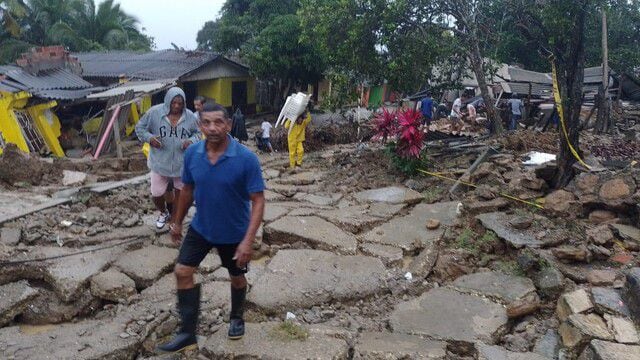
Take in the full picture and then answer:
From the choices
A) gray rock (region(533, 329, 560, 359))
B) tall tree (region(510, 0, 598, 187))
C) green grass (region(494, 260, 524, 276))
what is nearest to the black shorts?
gray rock (region(533, 329, 560, 359))

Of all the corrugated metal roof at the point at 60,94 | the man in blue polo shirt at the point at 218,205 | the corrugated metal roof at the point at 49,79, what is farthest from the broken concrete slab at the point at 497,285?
the corrugated metal roof at the point at 49,79

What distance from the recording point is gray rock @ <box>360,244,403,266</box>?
15.9 ft

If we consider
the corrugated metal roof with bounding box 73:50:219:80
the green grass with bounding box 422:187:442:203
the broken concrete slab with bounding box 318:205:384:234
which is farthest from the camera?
the corrugated metal roof with bounding box 73:50:219:80

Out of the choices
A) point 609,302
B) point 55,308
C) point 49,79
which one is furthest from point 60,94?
point 609,302

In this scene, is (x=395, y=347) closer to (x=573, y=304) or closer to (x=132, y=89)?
(x=573, y=304)

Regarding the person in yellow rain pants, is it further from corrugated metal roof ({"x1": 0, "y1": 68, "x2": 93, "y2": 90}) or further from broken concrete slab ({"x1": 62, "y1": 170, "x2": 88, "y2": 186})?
corrugated metal roof ({"x1": 0, "y1": 68, "x2": 93, "y2": 90})

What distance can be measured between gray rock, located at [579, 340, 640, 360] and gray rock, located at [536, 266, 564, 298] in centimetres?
96

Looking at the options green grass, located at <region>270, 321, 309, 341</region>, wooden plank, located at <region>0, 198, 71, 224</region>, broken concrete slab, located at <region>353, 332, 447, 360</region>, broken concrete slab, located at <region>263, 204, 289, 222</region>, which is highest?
wooden plank, located at <region>0, 198, 71, 224</region>

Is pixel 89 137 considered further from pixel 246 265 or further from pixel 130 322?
pixel 246 265

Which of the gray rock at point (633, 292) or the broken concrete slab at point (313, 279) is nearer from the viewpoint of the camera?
the gray rock at point (633, 292)

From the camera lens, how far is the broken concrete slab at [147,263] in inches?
167

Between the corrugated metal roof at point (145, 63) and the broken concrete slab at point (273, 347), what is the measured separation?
42.3 feet

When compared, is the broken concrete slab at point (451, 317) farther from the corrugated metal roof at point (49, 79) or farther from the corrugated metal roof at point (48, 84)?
the corrugated metal roof at point (49, 79)

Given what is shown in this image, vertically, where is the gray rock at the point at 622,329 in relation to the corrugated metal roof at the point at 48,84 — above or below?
below
